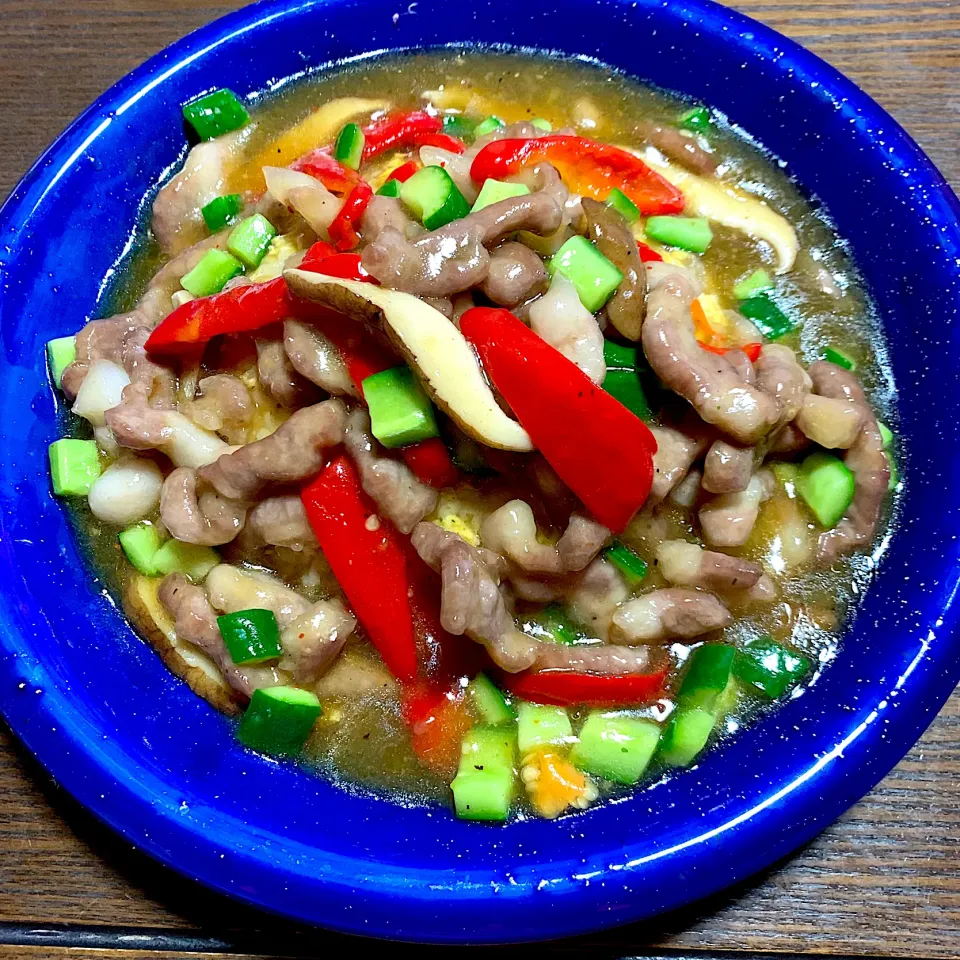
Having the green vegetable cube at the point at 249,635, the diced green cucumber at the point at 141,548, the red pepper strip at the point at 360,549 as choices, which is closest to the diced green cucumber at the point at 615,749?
the red pepper strip at the point at 360,549

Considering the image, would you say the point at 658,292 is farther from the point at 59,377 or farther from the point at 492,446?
the point at 59,377

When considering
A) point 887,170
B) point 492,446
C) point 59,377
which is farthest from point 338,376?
point 887,170

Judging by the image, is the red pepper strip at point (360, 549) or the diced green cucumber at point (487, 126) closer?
the red pepper strip at point (360, 549)

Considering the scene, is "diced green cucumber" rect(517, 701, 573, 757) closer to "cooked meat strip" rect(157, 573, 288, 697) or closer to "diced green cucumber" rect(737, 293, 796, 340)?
"cooked meat strip" rect(157, 573, 288, 697)

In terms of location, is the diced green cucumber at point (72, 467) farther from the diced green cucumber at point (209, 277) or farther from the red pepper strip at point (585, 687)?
the red pepper strip at point (585, 687)

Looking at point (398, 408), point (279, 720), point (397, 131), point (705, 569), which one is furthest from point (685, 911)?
point (397, 131)

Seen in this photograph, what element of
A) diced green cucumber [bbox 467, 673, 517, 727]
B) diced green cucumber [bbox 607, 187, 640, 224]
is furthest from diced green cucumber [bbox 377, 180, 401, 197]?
diced green cucumber [bbox 467, 673, 517, 727]
